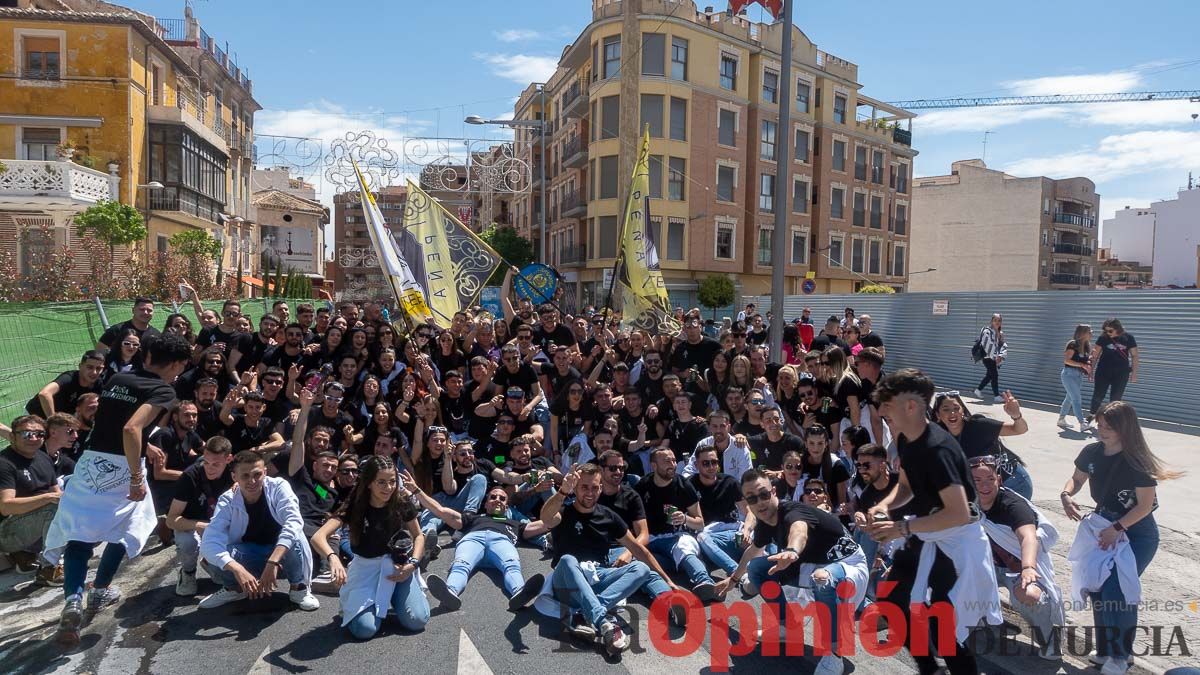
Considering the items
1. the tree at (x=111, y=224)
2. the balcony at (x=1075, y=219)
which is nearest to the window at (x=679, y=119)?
the tree at (x=111, y=224)

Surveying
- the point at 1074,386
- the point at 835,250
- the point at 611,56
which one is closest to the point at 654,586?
the point at 1074,386

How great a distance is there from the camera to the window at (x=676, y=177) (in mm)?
35031

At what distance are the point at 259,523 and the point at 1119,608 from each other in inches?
214

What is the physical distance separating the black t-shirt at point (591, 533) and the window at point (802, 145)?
122 feet

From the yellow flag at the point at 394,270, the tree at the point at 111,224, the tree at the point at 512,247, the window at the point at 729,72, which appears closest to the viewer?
the yellow flag at the point at 394,270

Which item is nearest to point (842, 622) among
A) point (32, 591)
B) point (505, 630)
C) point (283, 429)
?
point (505, 630)

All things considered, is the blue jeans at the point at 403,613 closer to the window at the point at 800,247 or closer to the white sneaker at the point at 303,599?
the white sneaker at the point at 303,599

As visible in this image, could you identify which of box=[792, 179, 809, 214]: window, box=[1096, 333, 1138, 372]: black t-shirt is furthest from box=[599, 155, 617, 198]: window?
box=[1096, 333, 1138, 372]: black t-shirt

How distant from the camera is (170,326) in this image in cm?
829

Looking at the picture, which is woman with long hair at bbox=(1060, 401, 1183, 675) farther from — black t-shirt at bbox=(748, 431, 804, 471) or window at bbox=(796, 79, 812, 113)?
window at bbox=(796, 79, 812, 113)

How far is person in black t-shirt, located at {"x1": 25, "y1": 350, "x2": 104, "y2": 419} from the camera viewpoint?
6.82 meters

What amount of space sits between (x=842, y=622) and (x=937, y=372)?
45.7 feet

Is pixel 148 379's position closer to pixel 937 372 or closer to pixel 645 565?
pixel 645 565

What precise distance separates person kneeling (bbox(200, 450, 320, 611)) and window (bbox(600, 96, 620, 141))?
104ft
